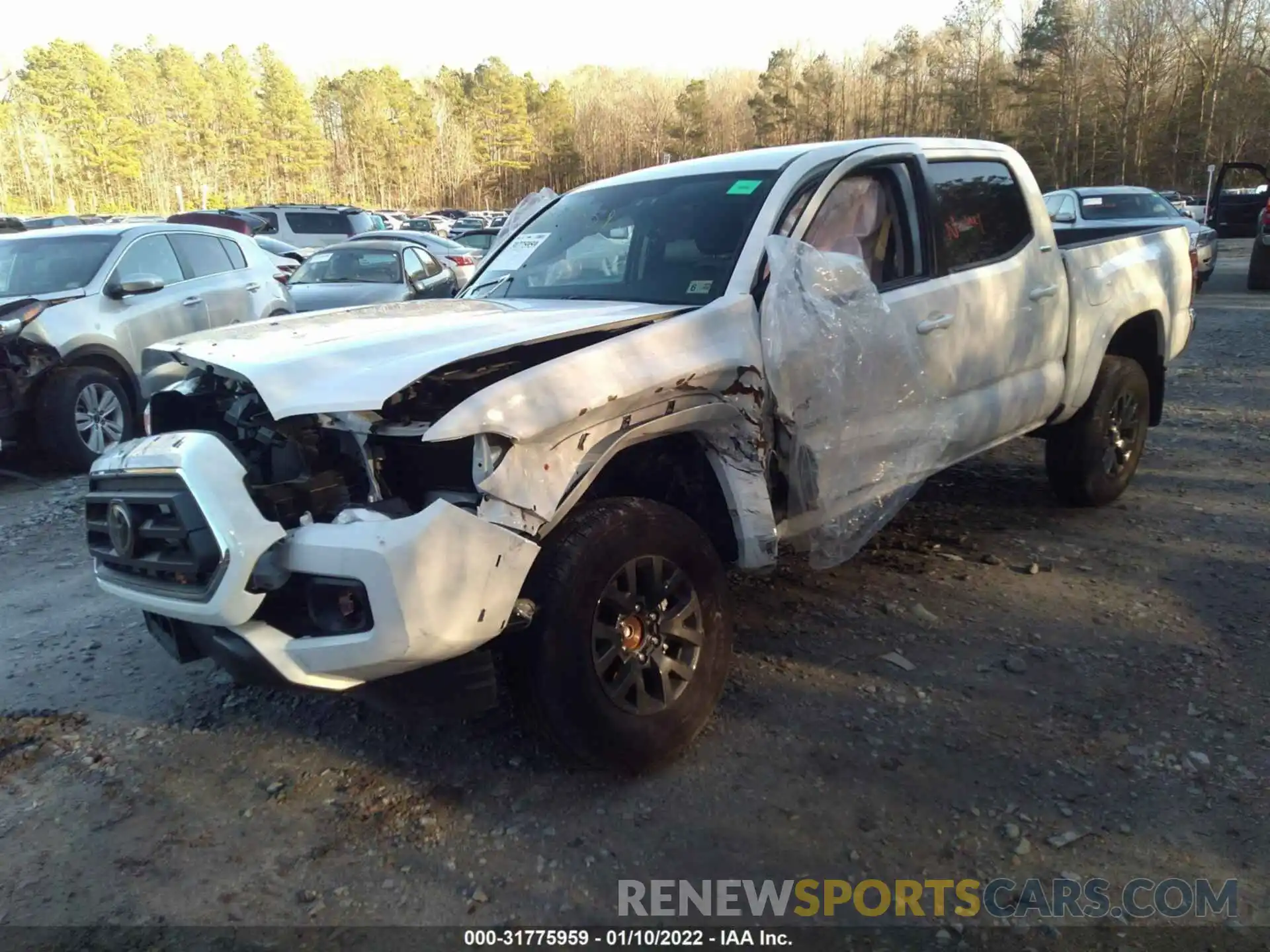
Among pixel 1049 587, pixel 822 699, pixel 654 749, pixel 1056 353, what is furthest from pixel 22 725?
pixel 1056 353

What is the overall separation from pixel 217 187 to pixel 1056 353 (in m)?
71.0

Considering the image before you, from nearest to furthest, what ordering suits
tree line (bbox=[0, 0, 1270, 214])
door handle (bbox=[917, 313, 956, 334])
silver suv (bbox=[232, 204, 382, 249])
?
1. door handle (bbox=[917, 313, 956, 334])
2. silver suv (bbox=[232, 204, 382, 249])
3. tree line (bbox=[0, 0, 1270, 214])

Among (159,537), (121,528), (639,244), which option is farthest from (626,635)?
(639,244)

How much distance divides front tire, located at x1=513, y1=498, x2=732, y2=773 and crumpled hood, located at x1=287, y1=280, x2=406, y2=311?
8.61m

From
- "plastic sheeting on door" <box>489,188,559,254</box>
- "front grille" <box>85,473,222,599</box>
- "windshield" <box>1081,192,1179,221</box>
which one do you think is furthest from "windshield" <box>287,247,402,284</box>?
"windshield" <box>1081,192,1179,221</box>

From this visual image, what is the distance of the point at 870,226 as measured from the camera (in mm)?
4004

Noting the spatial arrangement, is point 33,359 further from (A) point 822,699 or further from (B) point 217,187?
(B) point 217,187

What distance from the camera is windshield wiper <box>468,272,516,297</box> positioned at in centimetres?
429

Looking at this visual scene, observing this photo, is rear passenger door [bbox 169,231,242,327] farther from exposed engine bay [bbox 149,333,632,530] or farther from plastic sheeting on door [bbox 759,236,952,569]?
plastic sheeting on door [bbox 759,236,952,569]

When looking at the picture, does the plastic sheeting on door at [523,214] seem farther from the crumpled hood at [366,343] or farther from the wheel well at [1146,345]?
the wheel well at [1146,345]

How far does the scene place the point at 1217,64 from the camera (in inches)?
1890

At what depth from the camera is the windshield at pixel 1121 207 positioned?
1424 cm

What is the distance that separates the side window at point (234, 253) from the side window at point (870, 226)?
267 inches

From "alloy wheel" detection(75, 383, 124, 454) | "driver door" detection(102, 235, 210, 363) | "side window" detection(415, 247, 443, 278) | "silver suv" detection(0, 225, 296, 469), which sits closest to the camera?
"silver suv" detection(0, 225, 296, 469)
